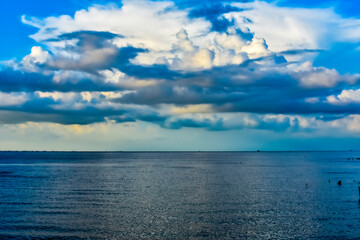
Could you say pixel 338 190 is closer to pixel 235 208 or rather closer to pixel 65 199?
pixel 235 208

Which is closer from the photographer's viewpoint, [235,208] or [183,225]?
[183,225]

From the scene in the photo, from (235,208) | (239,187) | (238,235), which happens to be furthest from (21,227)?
(239,187)

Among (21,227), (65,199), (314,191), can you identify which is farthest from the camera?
(314,191)

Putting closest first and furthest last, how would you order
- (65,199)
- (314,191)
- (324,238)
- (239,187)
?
(324,238), (65,199), (314,191), (239,187)

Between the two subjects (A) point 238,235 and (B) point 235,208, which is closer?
(A) point 238,235

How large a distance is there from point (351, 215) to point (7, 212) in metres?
59.6

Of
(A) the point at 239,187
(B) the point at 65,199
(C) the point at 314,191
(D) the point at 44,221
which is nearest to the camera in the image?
(D) the point at 44,221

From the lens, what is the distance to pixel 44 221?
56438mm

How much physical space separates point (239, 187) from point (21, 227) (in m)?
61.4

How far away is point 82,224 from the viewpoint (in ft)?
180

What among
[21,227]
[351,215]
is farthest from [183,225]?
[351,215]

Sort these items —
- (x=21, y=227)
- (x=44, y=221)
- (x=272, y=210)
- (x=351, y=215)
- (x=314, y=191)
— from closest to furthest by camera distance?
(x=21, y=227), (x=44, y=221), (x=351, y=215), (x=272, y=210), (x=314, y=191)

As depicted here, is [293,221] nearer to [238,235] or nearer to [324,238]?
[324,238]

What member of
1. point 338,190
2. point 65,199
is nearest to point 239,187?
point 338,190
